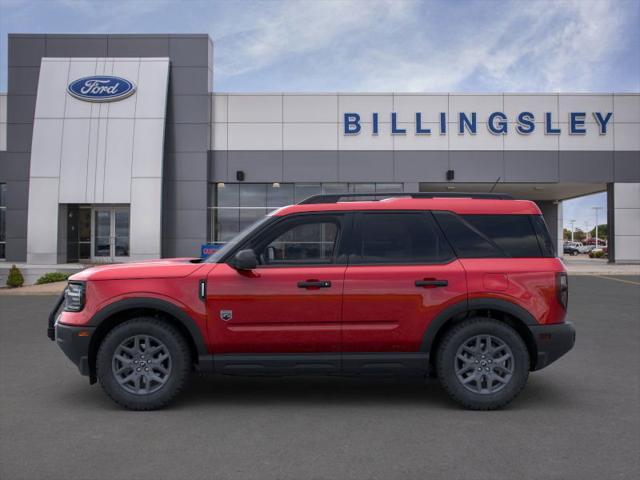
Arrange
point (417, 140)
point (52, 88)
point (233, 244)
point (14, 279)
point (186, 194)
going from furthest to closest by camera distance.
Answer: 1. point (417, 140)
2. point (186, 194)
3. point (52, 88)
4. point (14, 279)
5. point (233, 244)

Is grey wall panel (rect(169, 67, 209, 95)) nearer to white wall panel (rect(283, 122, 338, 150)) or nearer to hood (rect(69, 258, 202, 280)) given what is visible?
white wall panel (rect(283, 122, 338, 150))

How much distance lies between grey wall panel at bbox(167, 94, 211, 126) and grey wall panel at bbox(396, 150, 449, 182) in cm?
957

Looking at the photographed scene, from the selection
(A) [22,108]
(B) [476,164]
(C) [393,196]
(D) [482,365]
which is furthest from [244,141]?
(D) [482,365]

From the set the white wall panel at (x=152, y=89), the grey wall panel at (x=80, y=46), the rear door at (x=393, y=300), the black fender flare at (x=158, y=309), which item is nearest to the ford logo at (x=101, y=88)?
the white wall panel at (x=152, y=89)

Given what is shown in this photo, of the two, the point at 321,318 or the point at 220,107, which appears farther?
the point at 220,107

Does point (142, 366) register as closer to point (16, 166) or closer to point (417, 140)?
point (417, 140)

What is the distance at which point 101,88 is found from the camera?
86.7 ft

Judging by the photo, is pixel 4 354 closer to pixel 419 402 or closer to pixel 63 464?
pixel 63 464

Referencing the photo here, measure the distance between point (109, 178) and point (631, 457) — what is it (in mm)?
25660

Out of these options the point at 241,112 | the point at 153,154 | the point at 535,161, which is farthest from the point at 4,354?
the point at 535,161

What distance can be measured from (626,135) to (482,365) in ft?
90.2

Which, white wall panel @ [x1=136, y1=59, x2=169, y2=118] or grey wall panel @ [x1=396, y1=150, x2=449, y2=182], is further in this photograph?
grey wall panel @ [x1=396, y1=150, x2=449, y2=182]

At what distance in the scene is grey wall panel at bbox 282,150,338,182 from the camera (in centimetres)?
A: 2756

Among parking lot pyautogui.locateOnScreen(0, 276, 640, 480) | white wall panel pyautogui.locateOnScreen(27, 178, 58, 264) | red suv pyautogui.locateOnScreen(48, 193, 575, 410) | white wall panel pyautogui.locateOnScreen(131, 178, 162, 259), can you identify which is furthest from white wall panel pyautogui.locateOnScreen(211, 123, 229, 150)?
red suv pyautogui.locateOnScreen(48, 193, 575, 410)
